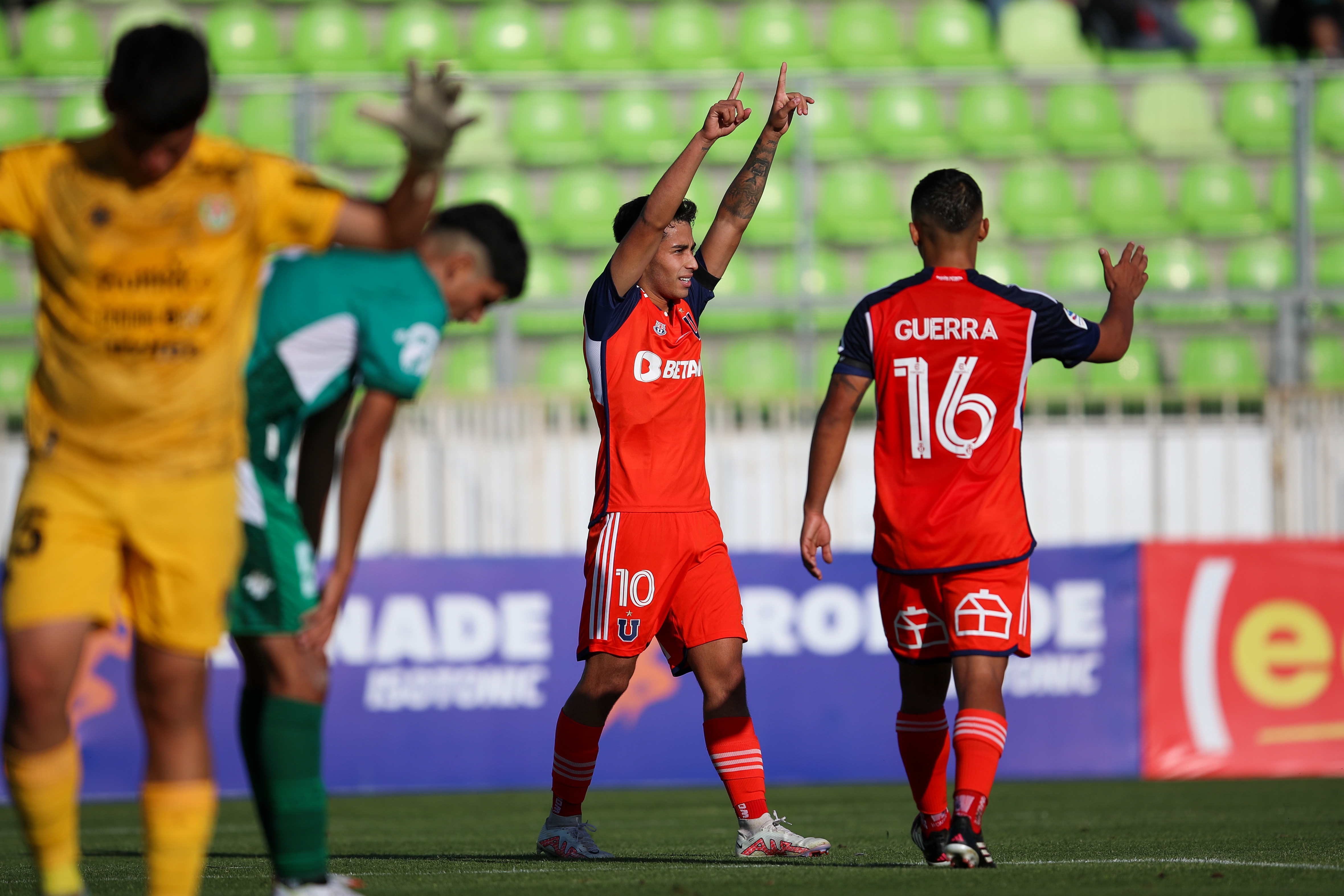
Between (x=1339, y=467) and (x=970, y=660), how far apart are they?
6.95m

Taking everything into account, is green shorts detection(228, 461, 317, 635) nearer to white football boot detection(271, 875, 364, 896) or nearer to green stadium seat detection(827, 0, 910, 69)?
white football boot detection(271, 875, 364, 896)

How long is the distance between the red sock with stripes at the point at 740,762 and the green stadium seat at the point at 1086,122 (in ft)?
32.4

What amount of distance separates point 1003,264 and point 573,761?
859 cm

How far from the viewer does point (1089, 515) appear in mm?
10844

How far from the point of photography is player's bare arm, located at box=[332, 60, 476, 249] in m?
3.57

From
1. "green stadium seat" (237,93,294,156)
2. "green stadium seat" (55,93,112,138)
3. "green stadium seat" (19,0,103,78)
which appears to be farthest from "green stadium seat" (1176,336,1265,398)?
"green stadium seat" (19,0,103,78)

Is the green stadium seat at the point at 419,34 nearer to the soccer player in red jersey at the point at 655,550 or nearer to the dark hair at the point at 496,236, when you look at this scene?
the soccer player in red jersey at the point at 655,550

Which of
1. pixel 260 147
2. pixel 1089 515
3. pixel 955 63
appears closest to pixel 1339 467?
pixel 1089 515

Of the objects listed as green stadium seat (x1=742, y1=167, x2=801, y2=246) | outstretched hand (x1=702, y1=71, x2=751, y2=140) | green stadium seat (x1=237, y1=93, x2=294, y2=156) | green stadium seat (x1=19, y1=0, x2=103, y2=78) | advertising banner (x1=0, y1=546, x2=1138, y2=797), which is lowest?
advertising banner (x1=0, y1=546, x2=1138, y2=797)

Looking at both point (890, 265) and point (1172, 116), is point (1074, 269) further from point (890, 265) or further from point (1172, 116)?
point (1172, 116)

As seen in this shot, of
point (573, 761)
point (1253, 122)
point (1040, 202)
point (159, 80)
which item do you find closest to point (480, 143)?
point (1040, 202)

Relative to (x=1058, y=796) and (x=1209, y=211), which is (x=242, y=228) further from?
(x=1209, y=211)

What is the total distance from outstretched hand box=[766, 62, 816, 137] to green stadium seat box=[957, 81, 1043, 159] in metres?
8.76

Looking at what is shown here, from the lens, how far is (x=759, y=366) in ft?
40.0
